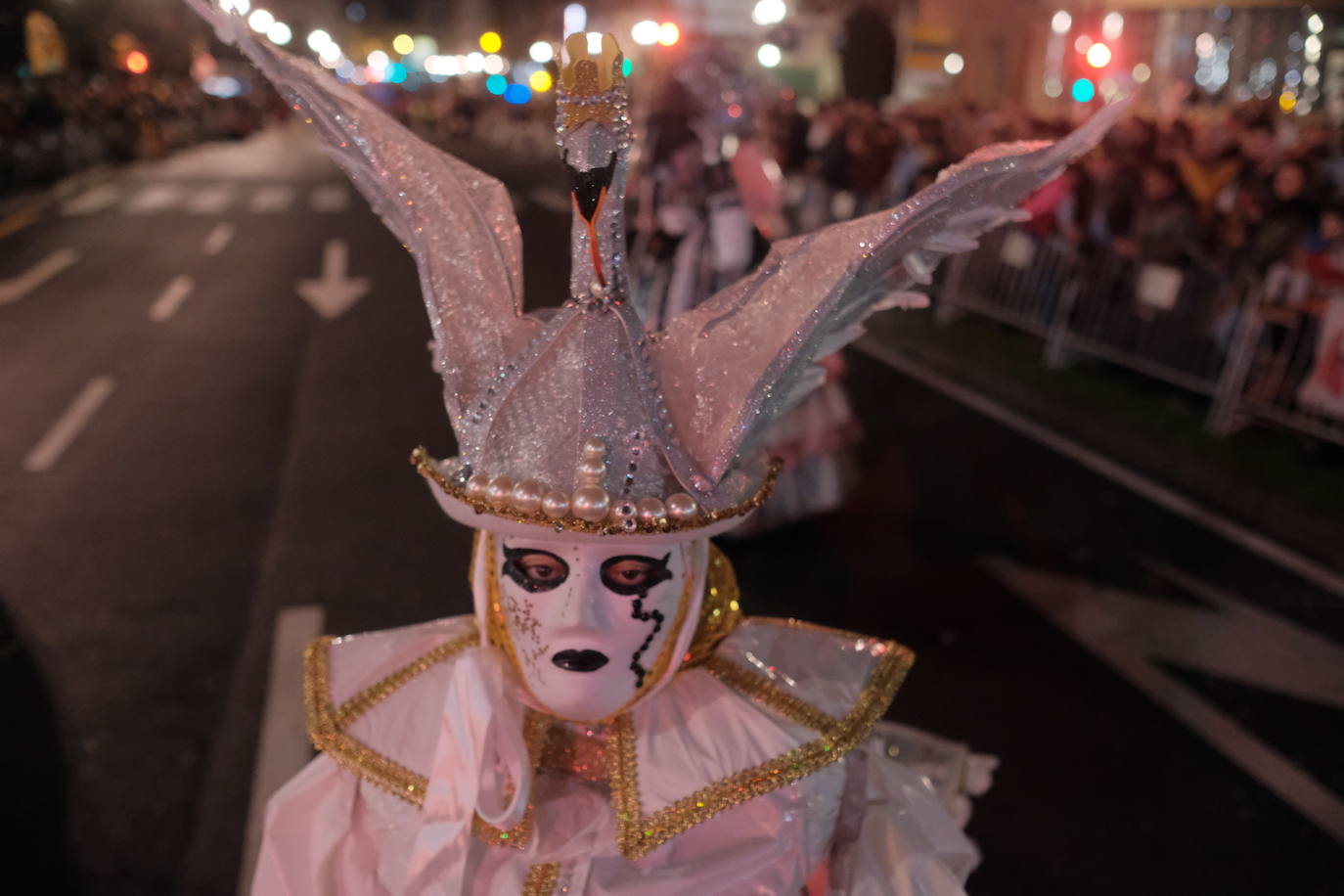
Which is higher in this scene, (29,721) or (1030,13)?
(1030,13)

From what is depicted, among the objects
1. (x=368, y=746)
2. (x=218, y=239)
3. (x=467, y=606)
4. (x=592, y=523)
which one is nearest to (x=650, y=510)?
(x=592, y=523)

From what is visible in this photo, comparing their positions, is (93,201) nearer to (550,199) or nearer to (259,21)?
(550,199)

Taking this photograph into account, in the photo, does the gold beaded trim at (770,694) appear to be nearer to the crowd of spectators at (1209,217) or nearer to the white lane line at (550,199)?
the crowd of spectators at (1209,217)

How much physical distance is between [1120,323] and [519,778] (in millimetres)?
7483

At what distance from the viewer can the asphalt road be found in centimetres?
345

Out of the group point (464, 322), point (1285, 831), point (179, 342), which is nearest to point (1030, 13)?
point (179, 342)

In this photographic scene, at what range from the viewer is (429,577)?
4.99 metres

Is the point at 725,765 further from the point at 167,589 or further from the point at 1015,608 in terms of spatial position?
the point at 167,589

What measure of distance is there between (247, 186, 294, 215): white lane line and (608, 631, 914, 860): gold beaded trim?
16.8 m

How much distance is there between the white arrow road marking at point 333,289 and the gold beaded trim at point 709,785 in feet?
29.9

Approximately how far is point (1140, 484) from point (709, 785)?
5296 millimetres

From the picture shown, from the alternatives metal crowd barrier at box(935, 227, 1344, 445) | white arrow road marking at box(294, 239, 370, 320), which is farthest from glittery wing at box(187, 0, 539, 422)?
white arrow road marking at box(294, 239, 370, 320)

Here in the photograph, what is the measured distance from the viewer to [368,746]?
6.30ft

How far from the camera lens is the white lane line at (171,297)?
10.0 m
